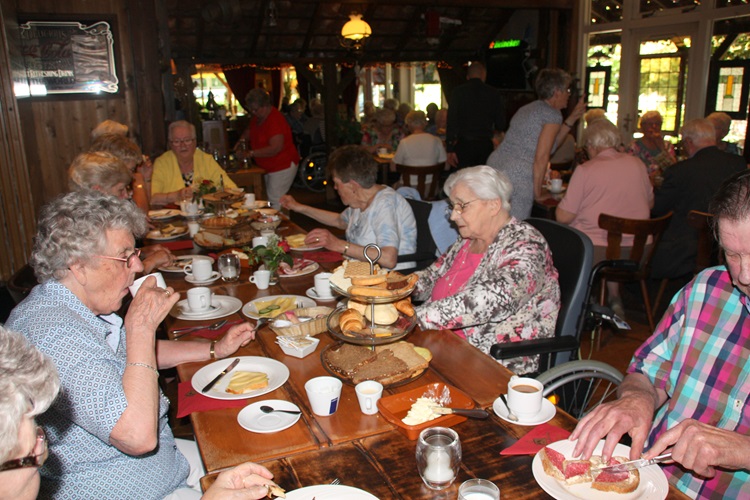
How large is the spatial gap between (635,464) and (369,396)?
0.61m

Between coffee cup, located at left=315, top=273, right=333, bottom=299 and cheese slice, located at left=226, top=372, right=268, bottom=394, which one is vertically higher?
coffee cup, located at left=315, top=273, right=333, bottom=299

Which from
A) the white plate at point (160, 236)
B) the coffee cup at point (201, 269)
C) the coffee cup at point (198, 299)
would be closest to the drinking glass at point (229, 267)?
the coffee cup at point (201, 269)

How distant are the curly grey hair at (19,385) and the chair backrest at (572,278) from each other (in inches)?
66.9

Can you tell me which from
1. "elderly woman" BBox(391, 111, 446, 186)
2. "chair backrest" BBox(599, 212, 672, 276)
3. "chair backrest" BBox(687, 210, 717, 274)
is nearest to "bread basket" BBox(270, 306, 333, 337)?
"chair backrest" BBox(599, 212, 672, 276)

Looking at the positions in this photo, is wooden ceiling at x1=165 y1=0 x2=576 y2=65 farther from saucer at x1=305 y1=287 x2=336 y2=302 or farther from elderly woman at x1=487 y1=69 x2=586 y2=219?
saucer at x1=305 y1=287 x2=336 y2=302

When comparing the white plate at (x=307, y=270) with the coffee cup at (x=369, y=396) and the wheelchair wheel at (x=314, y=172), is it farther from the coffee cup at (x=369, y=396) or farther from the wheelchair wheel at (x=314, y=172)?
the wheelchair wheel at (x=314, y=172)

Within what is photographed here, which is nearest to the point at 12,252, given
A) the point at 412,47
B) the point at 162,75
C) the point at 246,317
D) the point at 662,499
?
the point at 162,75

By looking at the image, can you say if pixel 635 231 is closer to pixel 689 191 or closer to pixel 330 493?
pixel 689 191

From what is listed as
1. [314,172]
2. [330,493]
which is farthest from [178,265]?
[314,172]

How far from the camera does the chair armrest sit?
1.93m

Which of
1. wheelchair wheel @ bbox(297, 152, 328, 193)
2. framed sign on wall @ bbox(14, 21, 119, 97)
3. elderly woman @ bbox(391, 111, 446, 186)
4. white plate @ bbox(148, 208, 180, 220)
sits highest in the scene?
framed sign on wall @ bbox(14, 21, 119, 97)

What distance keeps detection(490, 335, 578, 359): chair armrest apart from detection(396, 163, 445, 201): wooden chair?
158 inches

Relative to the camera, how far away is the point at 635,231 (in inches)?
139

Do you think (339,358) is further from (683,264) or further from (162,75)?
(162,75)
